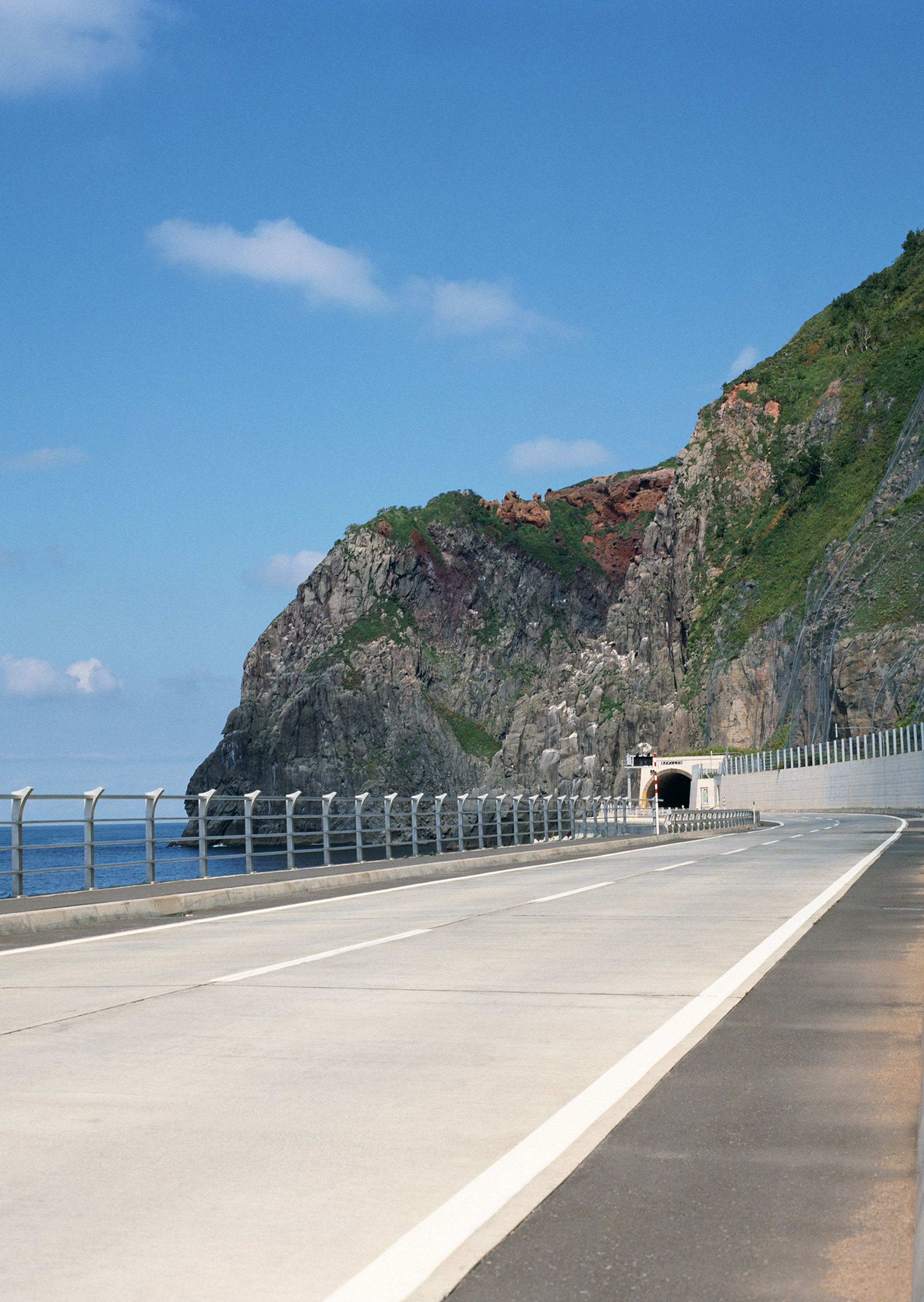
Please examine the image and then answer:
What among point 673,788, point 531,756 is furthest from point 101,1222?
point 531,756

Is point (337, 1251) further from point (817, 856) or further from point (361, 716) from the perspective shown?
point (361, 716)

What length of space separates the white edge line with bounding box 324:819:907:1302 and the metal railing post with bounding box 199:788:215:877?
1285cm

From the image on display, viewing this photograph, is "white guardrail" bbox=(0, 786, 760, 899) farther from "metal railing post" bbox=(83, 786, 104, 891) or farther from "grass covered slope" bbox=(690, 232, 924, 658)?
"grass covered slope" bbox=(690, 232, 924, 658)

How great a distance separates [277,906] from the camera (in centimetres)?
1788

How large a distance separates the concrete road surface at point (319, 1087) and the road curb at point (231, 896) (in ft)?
5.52

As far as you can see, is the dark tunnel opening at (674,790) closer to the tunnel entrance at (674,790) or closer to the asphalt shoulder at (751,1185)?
the tunnel entrance at (674,790)

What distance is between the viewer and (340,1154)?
5094mm

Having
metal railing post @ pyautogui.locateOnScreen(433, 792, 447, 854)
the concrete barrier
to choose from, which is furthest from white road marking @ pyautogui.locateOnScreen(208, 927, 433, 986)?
the concrete barrier

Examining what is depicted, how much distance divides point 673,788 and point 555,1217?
13383 centimetres

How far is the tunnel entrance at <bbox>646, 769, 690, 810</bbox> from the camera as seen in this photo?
5162 inches

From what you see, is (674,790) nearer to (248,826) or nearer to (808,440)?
(808,440)

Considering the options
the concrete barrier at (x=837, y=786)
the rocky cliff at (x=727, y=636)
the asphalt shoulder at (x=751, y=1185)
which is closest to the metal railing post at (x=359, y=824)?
the asphalt shoulder at (x=751, y=1185)

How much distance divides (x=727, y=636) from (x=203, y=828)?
364ft

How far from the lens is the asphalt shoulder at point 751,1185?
3750mm
